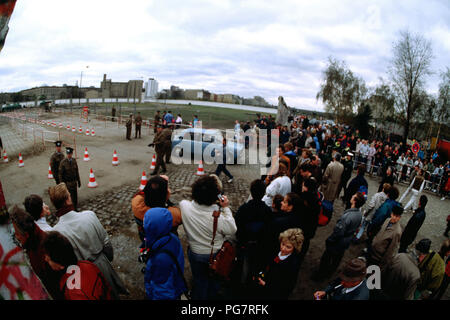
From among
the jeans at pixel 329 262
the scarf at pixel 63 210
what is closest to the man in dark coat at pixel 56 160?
the scarf at pixel 63 210

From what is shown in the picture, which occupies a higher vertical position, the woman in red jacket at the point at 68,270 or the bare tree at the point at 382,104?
the bare tree at the point at 382,104

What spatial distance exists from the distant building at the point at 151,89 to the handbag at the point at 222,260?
45.8m

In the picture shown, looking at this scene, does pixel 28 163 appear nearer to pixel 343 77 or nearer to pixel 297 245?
pixel 297 245

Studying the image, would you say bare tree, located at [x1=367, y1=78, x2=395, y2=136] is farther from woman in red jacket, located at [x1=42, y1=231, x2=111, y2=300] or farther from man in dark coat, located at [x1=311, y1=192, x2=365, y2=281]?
woman in red jacket, located at [x1=42, y1=231, x2=111, y2=300]

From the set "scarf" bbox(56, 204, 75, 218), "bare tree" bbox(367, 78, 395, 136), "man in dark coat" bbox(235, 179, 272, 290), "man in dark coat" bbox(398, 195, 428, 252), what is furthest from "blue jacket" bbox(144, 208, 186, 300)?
"bare tree" bbox(367, 78, 395, 136)

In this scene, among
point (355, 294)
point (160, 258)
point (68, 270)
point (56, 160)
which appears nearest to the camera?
point (68, 270)

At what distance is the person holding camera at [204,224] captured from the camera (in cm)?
273

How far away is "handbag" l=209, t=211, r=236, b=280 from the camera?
2754 millimetres

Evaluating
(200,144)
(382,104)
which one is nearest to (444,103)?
(382,104)

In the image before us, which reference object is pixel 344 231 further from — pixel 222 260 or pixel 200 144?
pixel 200 144

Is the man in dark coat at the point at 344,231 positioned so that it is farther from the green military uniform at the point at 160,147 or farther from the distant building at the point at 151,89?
the distant building at the point at 151,89

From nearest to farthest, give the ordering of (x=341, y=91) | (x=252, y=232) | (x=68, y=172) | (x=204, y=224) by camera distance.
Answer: (x=204, y=224), (x=252, y=232), (x=68, y=172), (x=341, y=91)

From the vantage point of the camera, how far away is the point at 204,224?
2.74 m

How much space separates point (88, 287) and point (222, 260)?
4.63 ft
